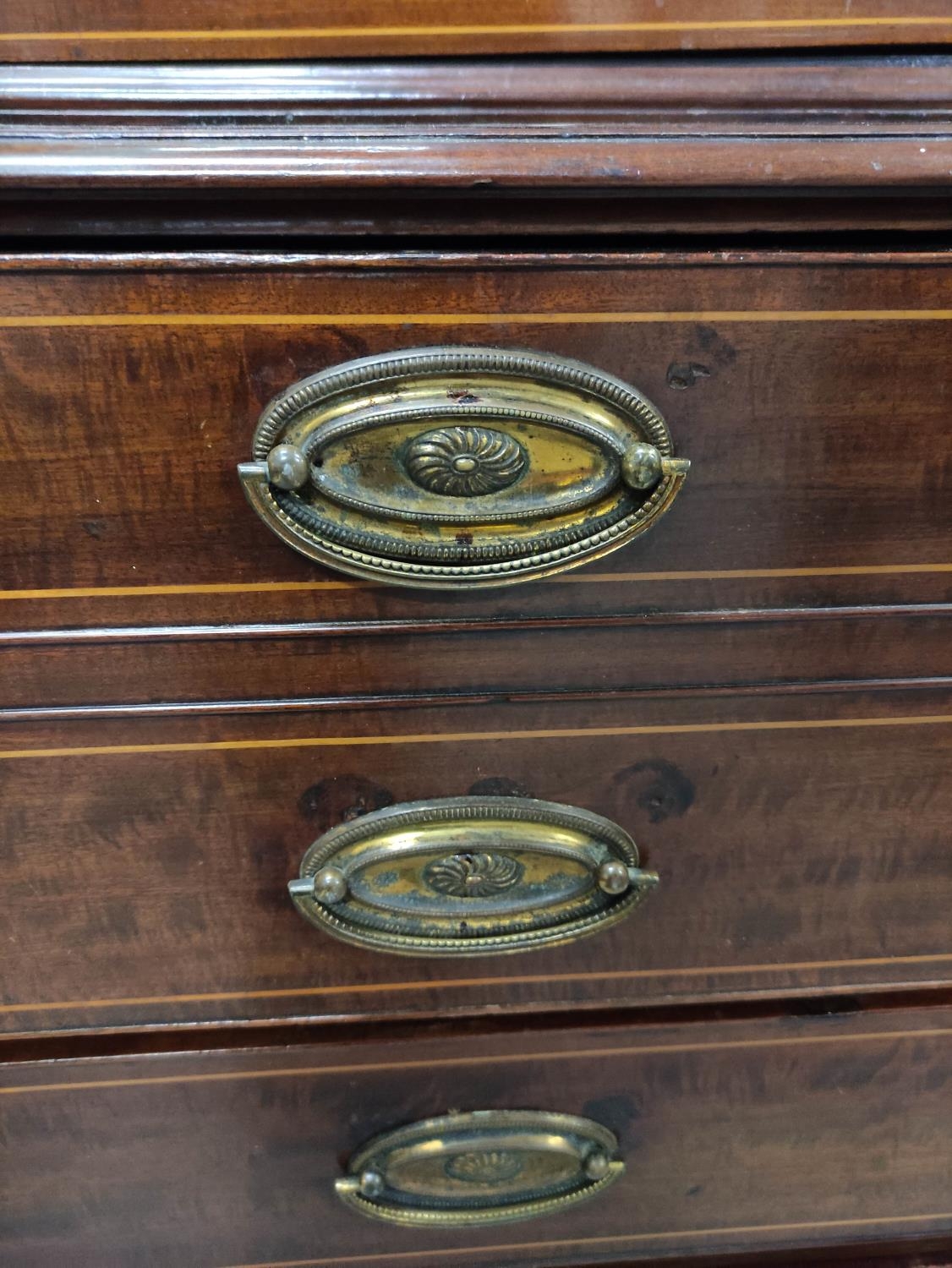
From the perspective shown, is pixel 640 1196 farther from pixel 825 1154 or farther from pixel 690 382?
pixel 690 382

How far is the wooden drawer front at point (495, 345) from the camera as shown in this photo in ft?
1.05

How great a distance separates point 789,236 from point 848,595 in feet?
0.44

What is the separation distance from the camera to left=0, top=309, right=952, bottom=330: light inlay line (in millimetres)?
321

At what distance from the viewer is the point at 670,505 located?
359mm

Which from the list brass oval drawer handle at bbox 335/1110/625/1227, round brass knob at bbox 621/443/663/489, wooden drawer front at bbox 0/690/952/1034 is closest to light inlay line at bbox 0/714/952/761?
wooden drawer front at bbox 0/690/952/1034

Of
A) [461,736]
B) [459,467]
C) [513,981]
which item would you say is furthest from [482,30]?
[513,981]

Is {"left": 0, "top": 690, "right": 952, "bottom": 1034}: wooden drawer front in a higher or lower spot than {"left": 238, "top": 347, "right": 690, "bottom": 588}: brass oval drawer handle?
lower

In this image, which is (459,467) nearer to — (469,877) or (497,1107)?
(469,877)

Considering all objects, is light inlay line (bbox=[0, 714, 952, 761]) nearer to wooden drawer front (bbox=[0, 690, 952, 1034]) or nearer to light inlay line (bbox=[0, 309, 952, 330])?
wooden drawer front (bbox=[0, 690, 952, 1034])

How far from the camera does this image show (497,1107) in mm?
501

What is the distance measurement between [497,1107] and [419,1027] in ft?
0.21

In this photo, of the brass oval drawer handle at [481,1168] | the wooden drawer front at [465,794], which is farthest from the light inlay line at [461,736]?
the brass oval drawer handle at [481,1168]

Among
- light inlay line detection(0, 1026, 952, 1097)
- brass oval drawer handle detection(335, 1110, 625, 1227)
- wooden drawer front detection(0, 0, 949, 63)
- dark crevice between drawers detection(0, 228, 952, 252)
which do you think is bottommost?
brass oval drawer handle detection(335, 1110, 625, 1227)

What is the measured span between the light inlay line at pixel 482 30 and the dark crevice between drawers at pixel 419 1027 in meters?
0.39
